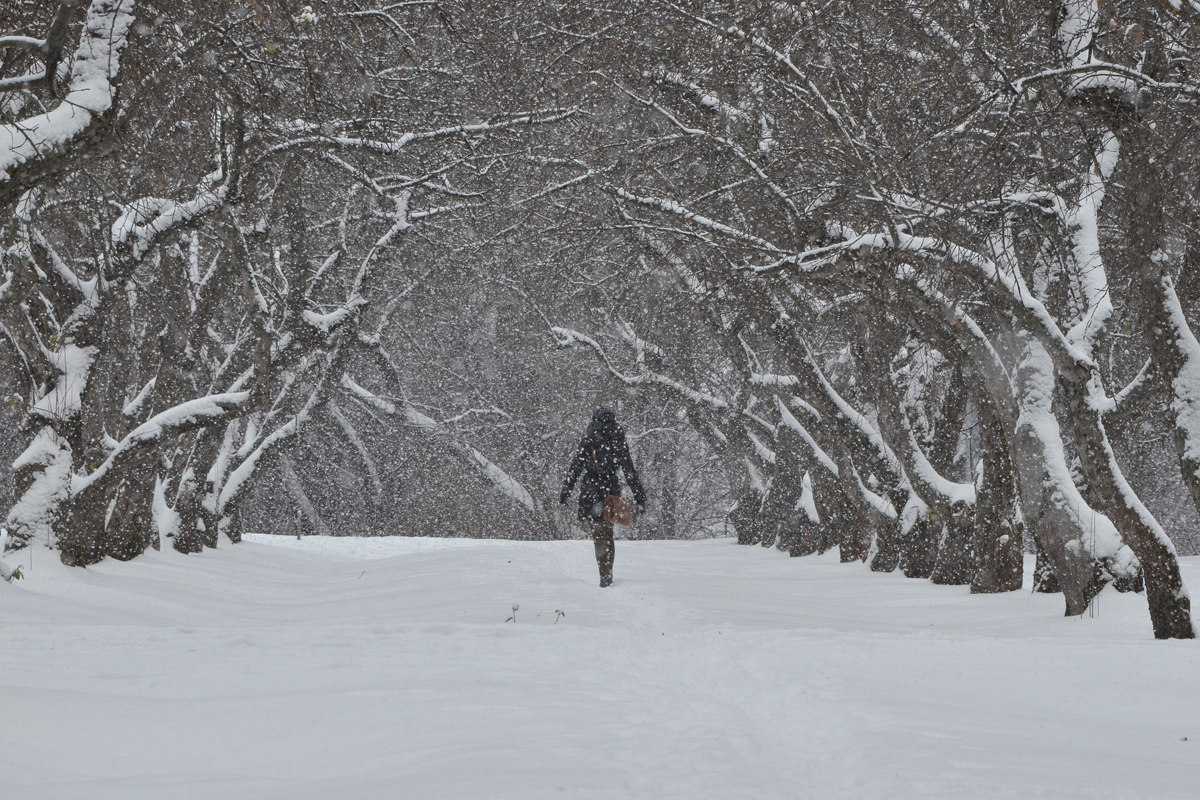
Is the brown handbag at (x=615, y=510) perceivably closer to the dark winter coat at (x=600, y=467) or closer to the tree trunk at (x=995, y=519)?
the dark winter coat at (x=600, y=467)

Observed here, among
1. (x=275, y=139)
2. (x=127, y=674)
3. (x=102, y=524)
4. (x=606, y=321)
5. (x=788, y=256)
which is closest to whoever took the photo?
(x=127, y=674)

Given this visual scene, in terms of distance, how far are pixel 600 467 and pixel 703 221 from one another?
9.14ft

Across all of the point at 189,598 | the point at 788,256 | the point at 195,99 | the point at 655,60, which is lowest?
the point at 189,598

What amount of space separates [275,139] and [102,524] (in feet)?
14.5

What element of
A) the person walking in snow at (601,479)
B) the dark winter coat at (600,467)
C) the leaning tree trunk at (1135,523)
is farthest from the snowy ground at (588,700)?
the dark winter coat at (600,467)

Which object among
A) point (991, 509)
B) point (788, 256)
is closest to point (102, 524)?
point (788, 256)

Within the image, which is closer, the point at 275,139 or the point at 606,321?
the point at 275,139

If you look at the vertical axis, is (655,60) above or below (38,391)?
above

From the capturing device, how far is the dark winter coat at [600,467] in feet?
36.4

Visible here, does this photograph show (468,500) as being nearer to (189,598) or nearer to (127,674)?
(189,598)

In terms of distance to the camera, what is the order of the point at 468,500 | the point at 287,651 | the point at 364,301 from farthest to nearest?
the point at 468,500
the point at 364,301
the point at 287,651

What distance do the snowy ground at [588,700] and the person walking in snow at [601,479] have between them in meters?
1.35

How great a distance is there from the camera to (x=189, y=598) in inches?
402

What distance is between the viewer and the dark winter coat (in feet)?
36.4
